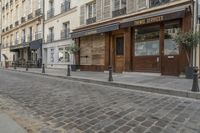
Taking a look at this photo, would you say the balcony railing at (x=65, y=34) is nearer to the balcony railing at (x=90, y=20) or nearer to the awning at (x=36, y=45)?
the balcony railing at (x=90, y=20)

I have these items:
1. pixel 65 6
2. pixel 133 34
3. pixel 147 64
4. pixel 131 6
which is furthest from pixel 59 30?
pixel 147 64

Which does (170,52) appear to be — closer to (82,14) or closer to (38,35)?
(82,14)

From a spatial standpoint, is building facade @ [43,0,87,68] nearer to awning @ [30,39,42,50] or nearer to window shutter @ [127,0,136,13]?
awning @ [30,39,42,50]

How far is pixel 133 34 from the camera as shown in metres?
16.4

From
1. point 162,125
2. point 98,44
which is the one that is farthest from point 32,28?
point 162,125

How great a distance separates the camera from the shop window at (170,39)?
13.6m

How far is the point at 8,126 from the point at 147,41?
11.5 metres

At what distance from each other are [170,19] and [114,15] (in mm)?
5359

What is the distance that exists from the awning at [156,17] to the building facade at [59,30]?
7.09 metres

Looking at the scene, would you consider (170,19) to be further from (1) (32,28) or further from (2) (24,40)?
(2) (24,40)

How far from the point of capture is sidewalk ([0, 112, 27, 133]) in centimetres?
478

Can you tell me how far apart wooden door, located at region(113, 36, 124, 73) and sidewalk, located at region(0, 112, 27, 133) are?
12.4 meters

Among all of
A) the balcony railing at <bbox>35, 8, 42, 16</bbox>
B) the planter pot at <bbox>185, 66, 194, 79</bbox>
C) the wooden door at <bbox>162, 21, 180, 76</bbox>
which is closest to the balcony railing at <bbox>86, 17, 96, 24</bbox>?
the wooden door at <bbox>162, 21, 180, 76</bbox>

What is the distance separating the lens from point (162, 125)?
5223 millimetres
